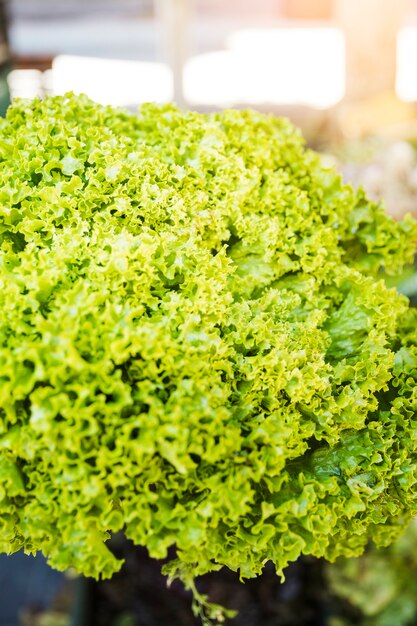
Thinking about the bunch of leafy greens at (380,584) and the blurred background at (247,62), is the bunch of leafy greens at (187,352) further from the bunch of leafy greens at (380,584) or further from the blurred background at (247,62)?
the blurred background at (247,62)

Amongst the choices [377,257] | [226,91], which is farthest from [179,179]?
[226,91]

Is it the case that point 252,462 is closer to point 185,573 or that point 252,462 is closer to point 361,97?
point 185,573

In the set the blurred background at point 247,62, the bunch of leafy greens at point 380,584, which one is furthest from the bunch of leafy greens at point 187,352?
the blurred background at point 247,62

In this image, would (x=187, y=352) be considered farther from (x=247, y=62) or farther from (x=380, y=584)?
(x=247, y=62)

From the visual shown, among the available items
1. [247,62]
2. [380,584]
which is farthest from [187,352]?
[247,62]

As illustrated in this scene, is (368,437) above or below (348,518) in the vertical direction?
above

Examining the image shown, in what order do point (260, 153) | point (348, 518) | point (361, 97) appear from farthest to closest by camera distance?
point (361, 97) < point (260, 153) < point (348, 518)

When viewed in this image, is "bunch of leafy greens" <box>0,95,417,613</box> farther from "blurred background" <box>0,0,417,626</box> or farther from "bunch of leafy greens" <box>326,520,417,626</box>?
"blurred background" <box>0,0,417,626</box>
